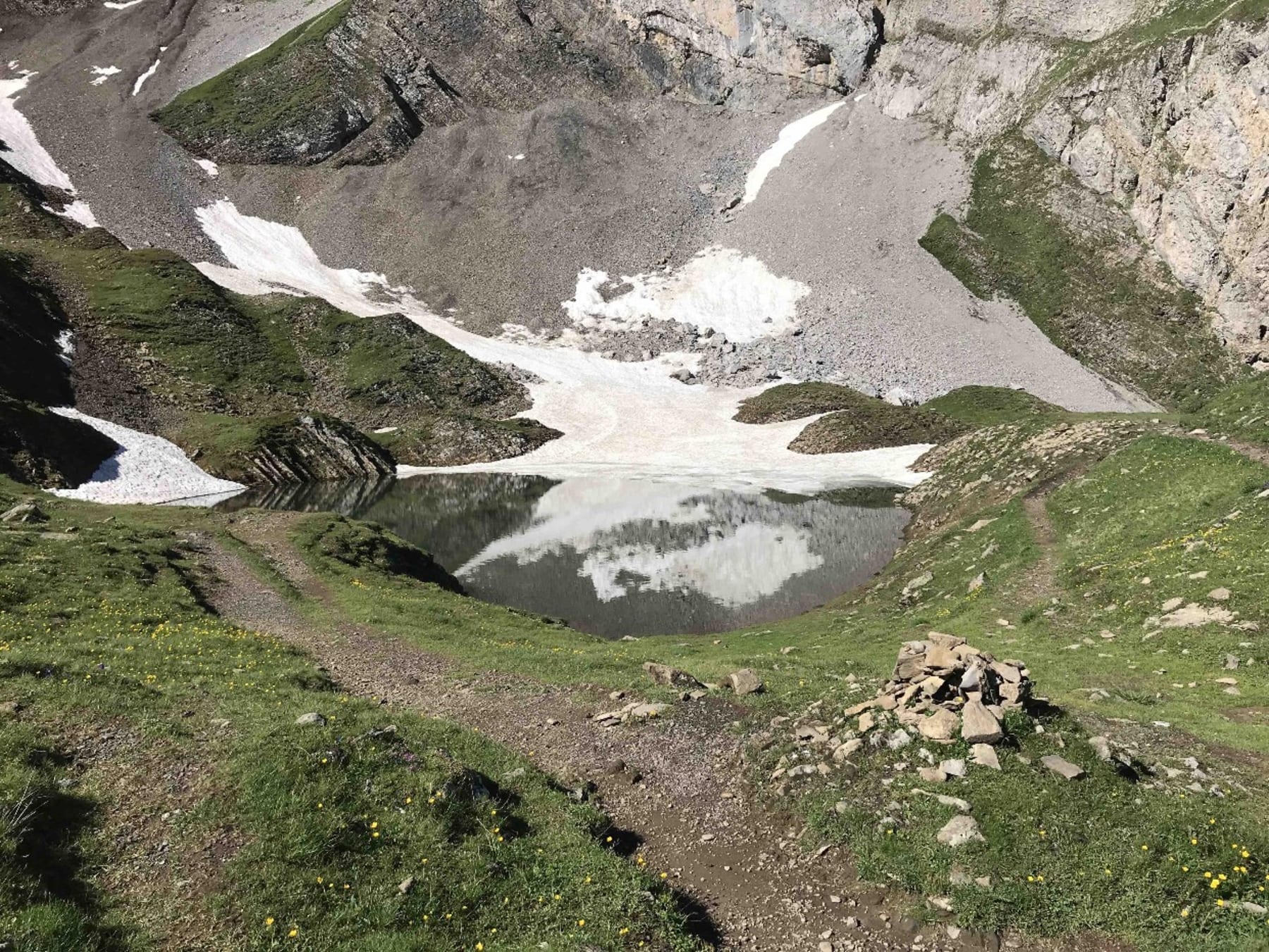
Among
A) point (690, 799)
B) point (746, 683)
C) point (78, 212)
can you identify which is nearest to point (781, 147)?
point (78, 212)

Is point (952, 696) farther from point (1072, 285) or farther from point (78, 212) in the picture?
point (78, 212)

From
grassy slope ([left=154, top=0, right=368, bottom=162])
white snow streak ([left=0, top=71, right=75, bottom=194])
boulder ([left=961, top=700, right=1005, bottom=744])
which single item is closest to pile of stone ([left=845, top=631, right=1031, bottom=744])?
boulder ([left=961, top=700, right=1005, bottom=744])

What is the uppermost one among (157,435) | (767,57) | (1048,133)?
(767,57)

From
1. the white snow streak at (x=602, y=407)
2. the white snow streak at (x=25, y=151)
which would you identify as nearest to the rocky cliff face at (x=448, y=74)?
the white snow streak at (x=25, y=151)

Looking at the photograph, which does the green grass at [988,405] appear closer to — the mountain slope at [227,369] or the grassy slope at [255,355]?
the grassy slope at [255,355]

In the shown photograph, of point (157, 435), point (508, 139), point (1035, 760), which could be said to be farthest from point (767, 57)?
point (1035, 760)

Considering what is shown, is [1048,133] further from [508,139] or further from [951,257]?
[508,139]

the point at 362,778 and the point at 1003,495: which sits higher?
the point at 362,778
